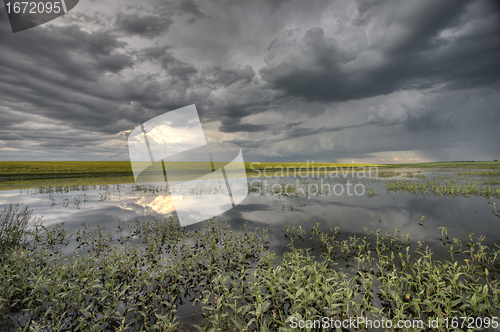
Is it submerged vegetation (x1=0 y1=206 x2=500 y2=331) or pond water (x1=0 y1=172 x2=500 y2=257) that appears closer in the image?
submerged vegetation (x1=0 y1=206 x2=500 y2=331)

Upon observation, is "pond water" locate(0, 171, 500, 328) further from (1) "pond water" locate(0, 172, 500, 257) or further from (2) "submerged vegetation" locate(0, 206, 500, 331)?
(2) "submerged vegetation" locate(0, 206, 500, 331)

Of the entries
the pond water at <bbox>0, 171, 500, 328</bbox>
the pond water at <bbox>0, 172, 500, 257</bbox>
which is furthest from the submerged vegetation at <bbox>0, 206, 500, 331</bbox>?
the pond water at <bbox>0, 172, 500, 257</bbox>

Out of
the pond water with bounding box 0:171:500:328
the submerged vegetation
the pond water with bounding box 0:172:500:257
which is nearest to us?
the submerged vegetation

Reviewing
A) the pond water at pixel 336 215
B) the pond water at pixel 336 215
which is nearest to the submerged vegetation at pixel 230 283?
the pond water at pixel 336 215

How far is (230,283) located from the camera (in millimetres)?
5477

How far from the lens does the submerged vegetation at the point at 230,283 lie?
4.04 m

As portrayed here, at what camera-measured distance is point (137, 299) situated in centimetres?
495

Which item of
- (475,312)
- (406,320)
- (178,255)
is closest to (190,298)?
(178,255)

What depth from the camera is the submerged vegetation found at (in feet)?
13.3

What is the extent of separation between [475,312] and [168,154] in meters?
9.78

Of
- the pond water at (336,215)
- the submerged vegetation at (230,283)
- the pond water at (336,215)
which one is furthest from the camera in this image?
the pond water at (336,215)

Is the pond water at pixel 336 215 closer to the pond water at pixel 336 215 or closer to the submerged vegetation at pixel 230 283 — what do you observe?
the pond water at pixel 336 215

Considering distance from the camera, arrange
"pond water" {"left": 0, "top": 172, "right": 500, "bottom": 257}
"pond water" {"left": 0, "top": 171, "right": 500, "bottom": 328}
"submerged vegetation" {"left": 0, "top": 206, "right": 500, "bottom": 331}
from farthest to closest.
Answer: "pond water" {"left": 0, "top": 172, "right": 500, "bottom": 257}
"pond water" {"left": 0, "top": 171, "right": 500, "bottom": 328}
"submerged vegetation" {"left": 0, "top": 206, "right": 500, "bottom": 331}

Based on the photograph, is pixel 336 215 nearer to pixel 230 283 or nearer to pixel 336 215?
pixel 336 215
